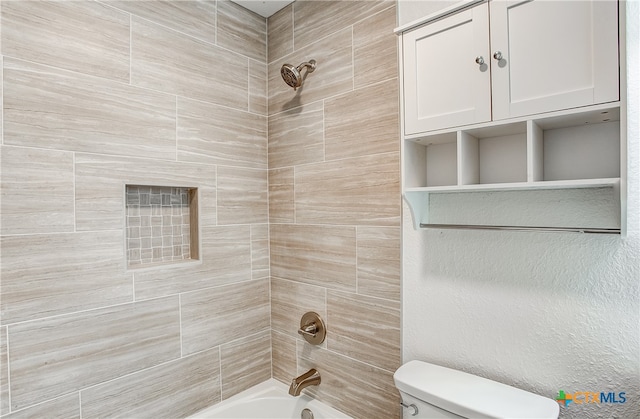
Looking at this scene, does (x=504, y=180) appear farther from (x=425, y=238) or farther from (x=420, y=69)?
(x=420, y=69)

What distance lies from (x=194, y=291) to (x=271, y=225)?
21.3 inches

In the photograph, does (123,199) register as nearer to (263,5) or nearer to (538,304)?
(263,5)

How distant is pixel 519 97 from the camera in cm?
104

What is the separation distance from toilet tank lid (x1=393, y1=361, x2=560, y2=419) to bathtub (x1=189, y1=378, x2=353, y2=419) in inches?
24.8

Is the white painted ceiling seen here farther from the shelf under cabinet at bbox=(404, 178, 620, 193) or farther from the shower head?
the shelf under cabinet at bbox=(404, 178, 620, 193)

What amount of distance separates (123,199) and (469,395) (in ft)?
4.73

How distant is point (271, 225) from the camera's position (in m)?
2.05

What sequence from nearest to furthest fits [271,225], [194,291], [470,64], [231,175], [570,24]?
[570,24] < [470,64] < [194,291] < [231,175] < [271,225]

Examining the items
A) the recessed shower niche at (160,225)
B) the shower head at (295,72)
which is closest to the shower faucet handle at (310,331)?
the recessed shower niche at (160,225)

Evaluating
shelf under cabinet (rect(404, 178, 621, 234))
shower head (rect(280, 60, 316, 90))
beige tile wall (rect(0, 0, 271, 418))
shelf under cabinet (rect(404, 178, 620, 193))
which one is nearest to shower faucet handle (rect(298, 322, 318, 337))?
beige tile wall (rect(0, 0, 271, 418))

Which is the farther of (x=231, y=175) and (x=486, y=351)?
(x=231, y=175)

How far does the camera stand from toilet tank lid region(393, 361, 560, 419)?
103 cm

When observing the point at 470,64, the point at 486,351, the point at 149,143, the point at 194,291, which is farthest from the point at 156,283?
the point at 470,64

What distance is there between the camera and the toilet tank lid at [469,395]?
103cm
